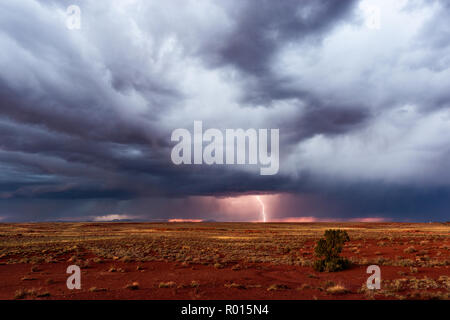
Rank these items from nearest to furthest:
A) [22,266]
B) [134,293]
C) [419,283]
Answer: [134,293] → [419,283] → [22,266]

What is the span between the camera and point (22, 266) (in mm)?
25828

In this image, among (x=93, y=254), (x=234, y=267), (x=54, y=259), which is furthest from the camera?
(x=93, y=254)

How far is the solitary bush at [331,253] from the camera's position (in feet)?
68.8

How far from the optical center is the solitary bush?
20964mm

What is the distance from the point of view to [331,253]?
22422mm
